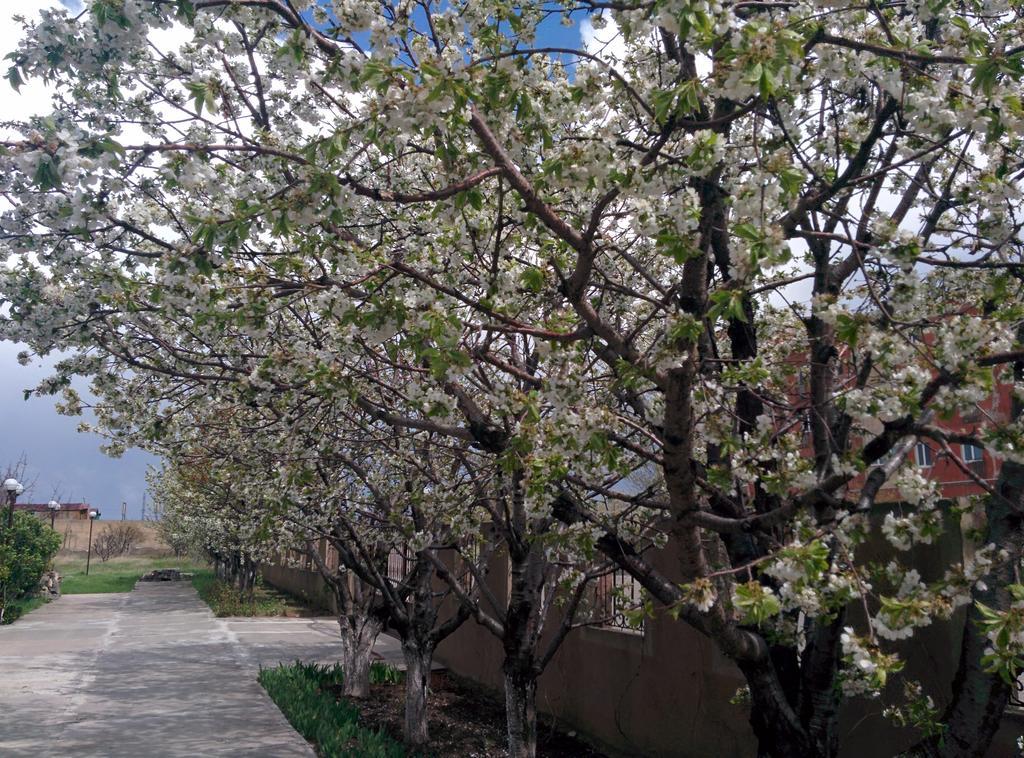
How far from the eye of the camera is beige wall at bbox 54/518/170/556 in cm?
5600

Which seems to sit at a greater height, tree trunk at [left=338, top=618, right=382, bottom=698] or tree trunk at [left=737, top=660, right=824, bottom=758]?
tree trunk at [left=737, top=660, right=824, bottom=758]

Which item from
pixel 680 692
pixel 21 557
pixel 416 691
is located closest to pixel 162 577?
pixel 21 557

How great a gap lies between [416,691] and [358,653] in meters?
2.14

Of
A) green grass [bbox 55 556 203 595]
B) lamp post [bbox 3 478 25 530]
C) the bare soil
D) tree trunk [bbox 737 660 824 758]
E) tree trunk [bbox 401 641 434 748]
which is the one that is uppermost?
lamp post [bbox 3 478 25 530]

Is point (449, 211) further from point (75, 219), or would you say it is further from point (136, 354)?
point (136, 354)

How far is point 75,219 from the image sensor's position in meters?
3.84

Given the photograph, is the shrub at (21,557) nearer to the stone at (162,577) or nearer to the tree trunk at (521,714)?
the stone at (162,577)

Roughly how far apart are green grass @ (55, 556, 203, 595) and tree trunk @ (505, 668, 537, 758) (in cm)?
3005

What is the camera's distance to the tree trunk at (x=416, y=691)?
8.09m

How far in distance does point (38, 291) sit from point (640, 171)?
383 cm

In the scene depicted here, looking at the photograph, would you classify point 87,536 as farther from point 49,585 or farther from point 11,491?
point 11,491

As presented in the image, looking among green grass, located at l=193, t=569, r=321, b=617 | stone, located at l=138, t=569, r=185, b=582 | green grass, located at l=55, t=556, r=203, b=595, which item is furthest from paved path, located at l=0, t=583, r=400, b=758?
stone, located at l=138, t=569, r=185, b=582

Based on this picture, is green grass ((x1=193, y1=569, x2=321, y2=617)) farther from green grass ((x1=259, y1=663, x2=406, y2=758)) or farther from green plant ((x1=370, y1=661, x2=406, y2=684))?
green plant ((x1=370, y1=661, x2=406, y2=684))

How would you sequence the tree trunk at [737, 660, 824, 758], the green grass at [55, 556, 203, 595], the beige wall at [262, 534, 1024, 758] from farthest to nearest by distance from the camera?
the green grass at [55, 556, 203, 595] → the beige wall at [262, 534, 1024, 758] → the tree trunk at [737, 660, 824, 758]
